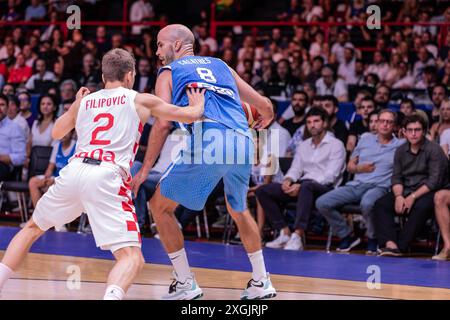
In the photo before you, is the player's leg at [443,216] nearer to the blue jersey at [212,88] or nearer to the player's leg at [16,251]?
the blue jersey at [212,88]

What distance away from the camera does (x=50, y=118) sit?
11328 millimetres

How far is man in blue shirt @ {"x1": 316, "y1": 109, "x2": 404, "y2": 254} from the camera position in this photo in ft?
30.1

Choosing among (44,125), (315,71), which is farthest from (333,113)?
(44,125)

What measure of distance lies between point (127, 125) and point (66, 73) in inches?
359

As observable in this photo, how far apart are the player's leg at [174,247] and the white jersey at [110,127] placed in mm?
766

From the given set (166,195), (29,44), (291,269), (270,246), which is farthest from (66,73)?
(166,195)

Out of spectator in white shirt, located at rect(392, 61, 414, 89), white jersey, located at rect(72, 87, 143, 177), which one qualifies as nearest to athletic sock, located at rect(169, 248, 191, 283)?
white jersey, located at rect(72, 87, 143, 177)

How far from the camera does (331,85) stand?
12625 mm

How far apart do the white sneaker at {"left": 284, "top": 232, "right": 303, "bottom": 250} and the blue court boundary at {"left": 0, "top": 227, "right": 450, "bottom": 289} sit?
23 cm

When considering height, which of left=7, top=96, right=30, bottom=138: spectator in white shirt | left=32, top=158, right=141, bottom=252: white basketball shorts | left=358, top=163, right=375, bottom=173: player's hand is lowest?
left=358, top=163, right=375, bottom=173: player's hand

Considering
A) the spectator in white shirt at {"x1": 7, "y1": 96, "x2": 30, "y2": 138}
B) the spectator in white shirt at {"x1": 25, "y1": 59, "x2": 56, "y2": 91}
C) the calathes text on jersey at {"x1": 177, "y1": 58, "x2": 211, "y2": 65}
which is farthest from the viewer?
the spectator in white shirt at {"x1": 25, "y1": 59, "x2": 56, "y2": 91}

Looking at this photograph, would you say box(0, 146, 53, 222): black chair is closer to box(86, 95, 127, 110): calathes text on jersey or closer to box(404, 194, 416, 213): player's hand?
box(404, 194, 416, 213): player's hand

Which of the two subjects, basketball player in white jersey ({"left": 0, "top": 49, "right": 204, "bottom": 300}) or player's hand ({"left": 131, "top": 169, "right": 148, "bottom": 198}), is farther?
player's hand ({"left": 131, "top": 169, "right": 148, "bottom": 198})

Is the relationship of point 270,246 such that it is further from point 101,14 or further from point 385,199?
point 101,14
